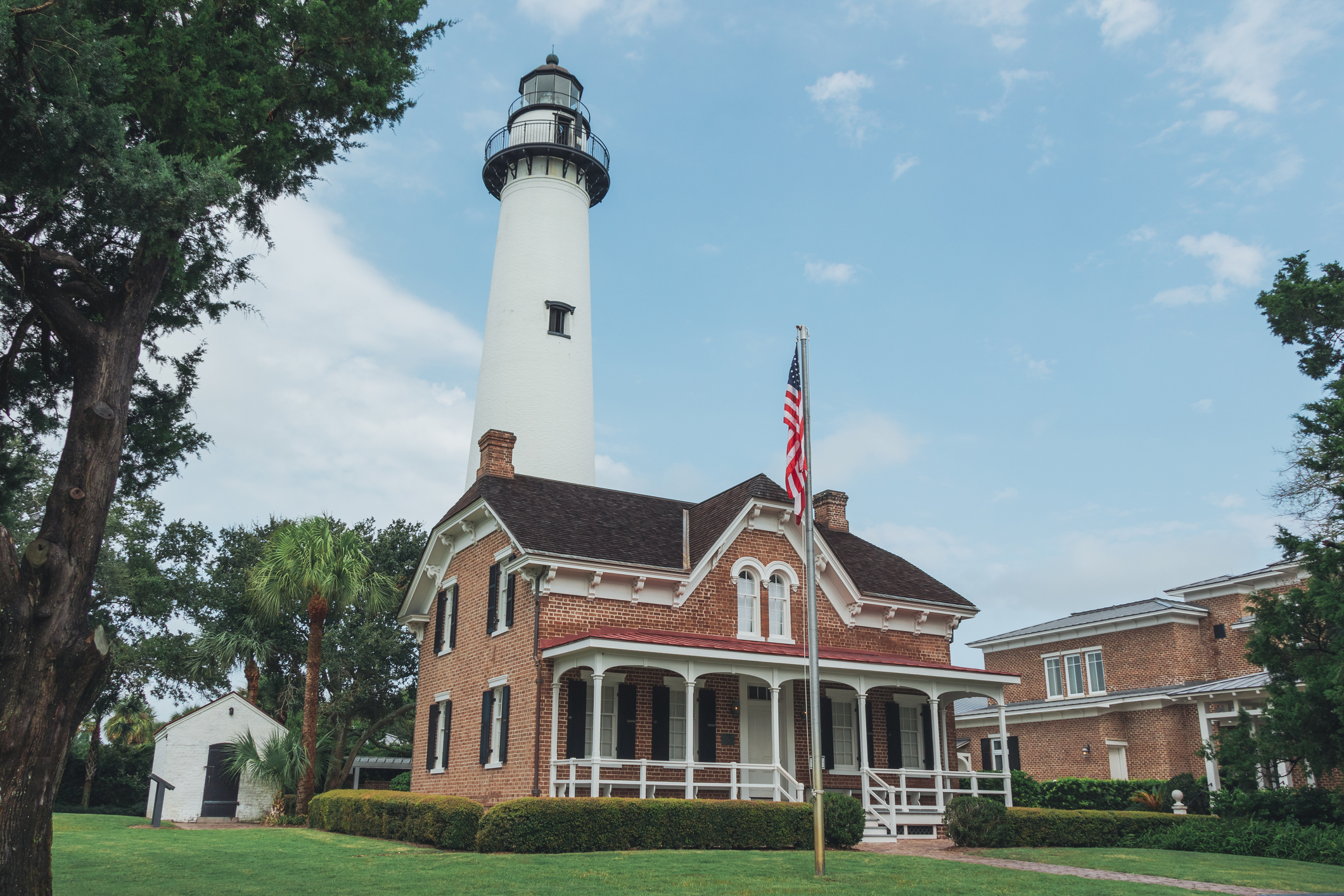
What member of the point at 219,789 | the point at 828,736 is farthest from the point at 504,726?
the point at 219,789

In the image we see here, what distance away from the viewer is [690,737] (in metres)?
19.3

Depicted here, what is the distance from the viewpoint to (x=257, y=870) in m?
13.4

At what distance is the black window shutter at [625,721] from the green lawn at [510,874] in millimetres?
4935

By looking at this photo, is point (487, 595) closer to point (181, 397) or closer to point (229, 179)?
point (181, 397)

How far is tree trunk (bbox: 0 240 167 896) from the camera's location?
880 cm

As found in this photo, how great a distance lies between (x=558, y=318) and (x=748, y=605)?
1231 cm

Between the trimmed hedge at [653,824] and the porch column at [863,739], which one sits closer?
the trimmed hedge at [653,824]

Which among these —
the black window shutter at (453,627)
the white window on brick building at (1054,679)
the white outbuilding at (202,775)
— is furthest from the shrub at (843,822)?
the white window on brick building at (1054,679)

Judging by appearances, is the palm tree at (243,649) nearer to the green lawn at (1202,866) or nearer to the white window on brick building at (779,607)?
the white window on brick building at (779,607)

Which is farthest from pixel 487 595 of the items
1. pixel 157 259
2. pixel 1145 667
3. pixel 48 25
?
pixel 1145 667

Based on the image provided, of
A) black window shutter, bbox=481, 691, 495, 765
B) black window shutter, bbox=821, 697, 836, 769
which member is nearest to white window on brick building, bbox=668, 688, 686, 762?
black window shutter, bbox=821, 697, 836, 769

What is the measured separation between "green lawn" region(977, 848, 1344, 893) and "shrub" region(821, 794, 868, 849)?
2.19m

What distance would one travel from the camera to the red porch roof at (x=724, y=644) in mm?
19094

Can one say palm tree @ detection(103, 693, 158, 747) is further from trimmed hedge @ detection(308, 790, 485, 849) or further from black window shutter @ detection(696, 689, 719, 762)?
black window shutter @ detection(696, 689, 719, 762)
